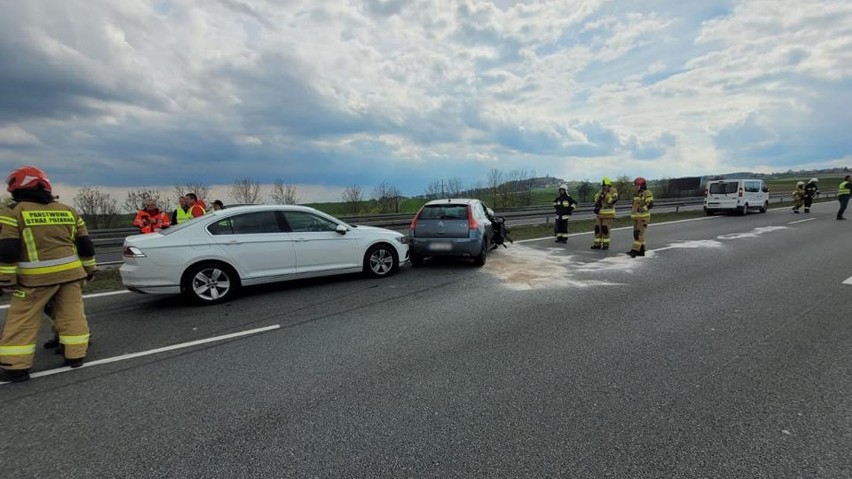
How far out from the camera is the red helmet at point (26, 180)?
3886mm

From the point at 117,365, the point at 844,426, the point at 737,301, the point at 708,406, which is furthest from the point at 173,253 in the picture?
the point at 737,301

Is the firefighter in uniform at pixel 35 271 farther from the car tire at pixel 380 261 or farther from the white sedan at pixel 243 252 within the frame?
the car tire at pixel 380 261

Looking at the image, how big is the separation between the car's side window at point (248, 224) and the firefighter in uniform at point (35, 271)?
2271 millimetres

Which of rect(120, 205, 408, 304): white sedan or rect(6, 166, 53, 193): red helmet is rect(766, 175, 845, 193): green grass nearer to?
rect(120, 205, 408, 304): white sedan

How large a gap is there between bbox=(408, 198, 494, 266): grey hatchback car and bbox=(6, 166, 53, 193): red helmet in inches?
239

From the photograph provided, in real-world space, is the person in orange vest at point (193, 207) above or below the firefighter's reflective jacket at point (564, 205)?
above

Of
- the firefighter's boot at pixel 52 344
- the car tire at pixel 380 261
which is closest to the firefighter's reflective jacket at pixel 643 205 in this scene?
the car tire at pixel 380 261

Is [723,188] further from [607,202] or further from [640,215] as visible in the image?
[640,215]

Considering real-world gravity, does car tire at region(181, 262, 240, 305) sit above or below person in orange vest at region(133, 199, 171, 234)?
below

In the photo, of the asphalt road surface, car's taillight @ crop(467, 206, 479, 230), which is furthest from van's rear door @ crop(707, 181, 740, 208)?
car's taillight @ crop(467, 206, 479, 230)

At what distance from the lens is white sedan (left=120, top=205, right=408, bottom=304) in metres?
5.97

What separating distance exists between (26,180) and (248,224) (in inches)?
118

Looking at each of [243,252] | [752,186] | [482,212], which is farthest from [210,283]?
[752,186]

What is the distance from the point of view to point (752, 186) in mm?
21422
